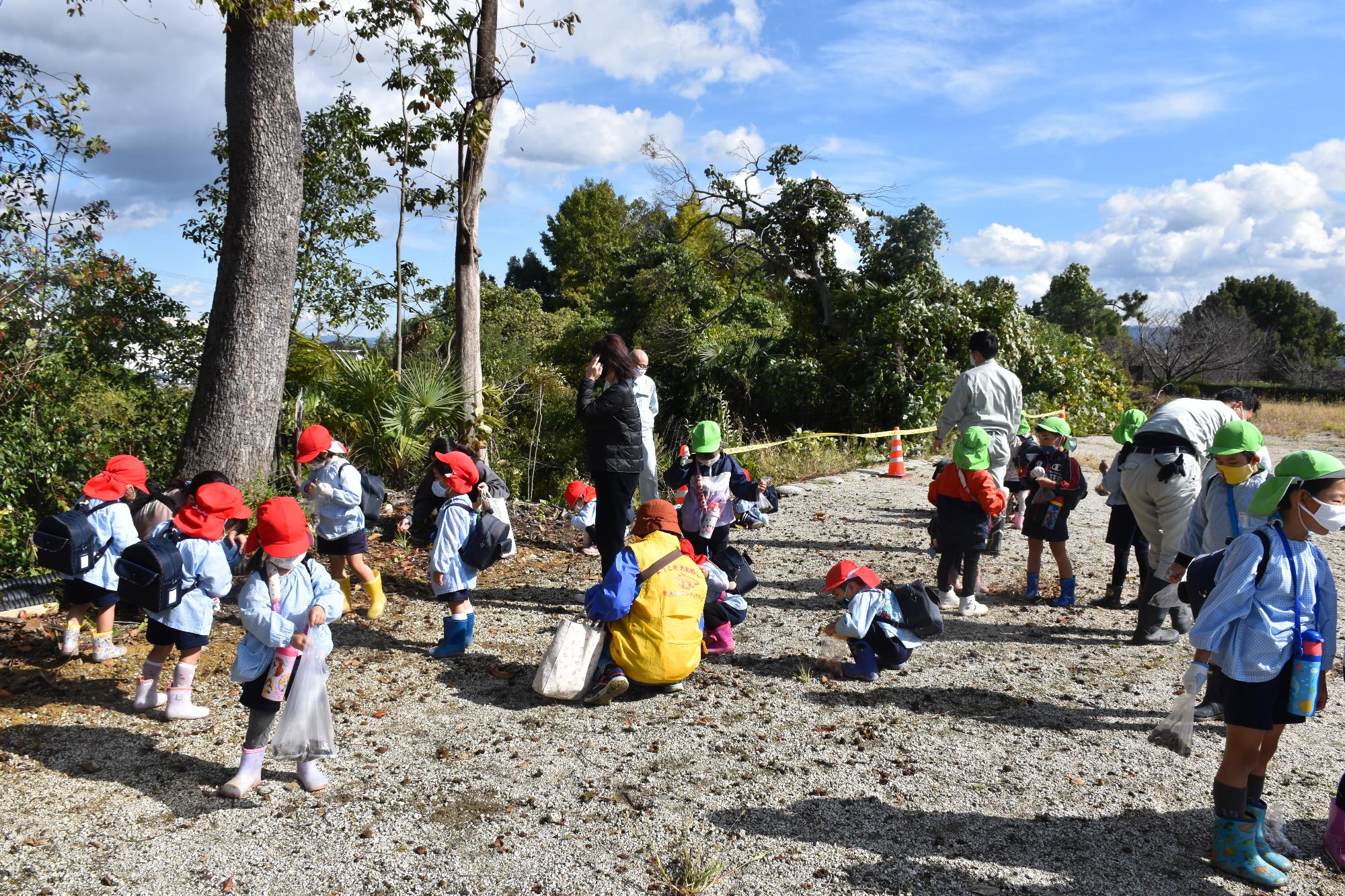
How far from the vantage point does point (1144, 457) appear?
5523mm

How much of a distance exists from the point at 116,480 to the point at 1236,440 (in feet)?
19.1

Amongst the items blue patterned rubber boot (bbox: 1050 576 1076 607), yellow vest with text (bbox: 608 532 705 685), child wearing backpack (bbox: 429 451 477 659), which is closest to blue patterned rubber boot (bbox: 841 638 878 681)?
yellow vest with text (bbox: 608 532 705 685)

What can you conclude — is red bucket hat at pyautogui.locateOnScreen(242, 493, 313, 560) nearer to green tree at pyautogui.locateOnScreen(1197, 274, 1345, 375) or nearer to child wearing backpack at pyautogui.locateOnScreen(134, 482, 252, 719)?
child wearing backpack at pyautogui.locateOnScreen(134, 482, 252, 719)

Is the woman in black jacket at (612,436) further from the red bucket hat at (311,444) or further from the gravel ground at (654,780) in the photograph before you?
the red bucket hat at (311,444)

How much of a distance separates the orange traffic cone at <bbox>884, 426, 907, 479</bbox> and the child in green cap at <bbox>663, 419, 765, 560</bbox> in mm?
7127

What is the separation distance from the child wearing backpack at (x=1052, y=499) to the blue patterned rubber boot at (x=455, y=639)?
13.4ft

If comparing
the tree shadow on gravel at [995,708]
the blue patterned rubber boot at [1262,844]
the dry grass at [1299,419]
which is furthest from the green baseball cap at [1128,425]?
the dry grass at [1299,419]

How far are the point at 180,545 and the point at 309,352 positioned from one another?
5.19 m

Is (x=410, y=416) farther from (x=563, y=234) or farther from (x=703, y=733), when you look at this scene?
(x=563, y=234)

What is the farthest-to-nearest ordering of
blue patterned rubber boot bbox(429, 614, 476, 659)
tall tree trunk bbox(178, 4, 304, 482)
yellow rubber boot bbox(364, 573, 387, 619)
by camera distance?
tall tree trunk bbox(178, 4, 304, 482), yellow rubber boot bbox(364, 573, 387, 619), blue patterned rubber boot bbox(429, 614, 476, 659)

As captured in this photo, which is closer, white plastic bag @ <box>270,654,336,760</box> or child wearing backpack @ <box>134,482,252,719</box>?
white plastic bag @ <box>270,654,336,760</box>

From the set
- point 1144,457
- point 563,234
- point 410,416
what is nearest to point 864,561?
point 1144,457

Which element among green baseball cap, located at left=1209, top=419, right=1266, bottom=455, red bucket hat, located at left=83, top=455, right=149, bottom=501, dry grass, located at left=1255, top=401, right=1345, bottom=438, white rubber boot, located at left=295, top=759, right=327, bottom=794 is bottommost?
white rubber boot, located at left=295, top=759, right=327, bottom=794

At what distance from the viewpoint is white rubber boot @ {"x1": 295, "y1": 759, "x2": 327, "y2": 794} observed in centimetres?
387
